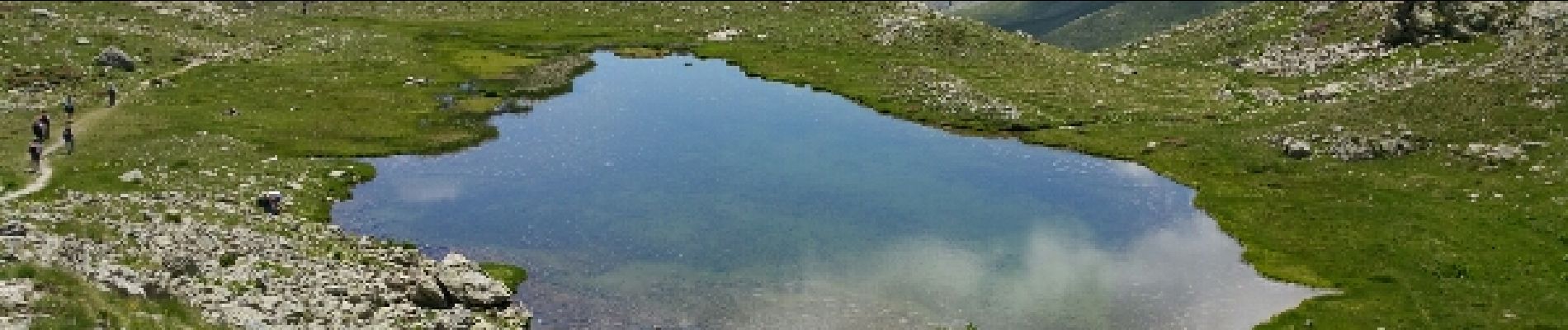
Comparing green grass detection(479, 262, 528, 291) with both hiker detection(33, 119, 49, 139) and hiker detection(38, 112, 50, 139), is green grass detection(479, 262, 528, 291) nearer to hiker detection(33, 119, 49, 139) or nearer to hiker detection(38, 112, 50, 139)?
hiker detection(33, 119, 49, 139)

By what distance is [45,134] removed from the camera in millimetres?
64312

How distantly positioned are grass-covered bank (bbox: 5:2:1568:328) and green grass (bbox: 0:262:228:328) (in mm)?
23863

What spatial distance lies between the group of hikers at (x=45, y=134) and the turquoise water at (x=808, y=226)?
1510 centimetres

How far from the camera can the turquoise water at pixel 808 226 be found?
46.0m

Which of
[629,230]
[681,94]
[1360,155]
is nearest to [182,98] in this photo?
[681,94]

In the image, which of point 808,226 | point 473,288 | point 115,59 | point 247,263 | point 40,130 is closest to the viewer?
point 247,263

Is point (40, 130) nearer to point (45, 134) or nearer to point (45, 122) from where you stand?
point (45, 122)

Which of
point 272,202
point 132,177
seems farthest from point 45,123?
point 272,202

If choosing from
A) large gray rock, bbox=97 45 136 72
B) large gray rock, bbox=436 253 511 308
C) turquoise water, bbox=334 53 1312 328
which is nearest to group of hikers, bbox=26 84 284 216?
turquoise water, bbox=334 53 1312 328

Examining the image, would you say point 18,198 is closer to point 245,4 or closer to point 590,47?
point 590,47

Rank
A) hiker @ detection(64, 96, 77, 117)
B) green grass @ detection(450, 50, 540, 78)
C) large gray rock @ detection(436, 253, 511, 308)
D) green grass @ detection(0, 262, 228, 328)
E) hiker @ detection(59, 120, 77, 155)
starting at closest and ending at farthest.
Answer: green grass @ detection(0, 262, 228, 328)
large gray rock @ detection(436, 253, 511, 308)
hiker @ detection(59, 120, 77, 155)
hiker @ detection(64, 96, 77, 117)
green grass @ detection(450, 50, 540, 78)

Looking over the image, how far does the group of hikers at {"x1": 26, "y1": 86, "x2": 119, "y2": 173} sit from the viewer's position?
58125 mm

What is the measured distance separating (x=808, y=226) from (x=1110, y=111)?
111 ft

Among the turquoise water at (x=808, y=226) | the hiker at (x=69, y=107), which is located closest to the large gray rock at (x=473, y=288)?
the turquoise water at (x=808, y=226)
